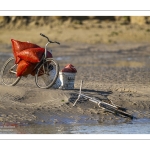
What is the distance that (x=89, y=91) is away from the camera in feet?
36.4

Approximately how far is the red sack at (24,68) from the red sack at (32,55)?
0.08 meters

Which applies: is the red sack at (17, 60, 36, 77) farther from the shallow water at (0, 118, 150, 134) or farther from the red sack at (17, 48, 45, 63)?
the shallow water at (0, 118, 150, 134)

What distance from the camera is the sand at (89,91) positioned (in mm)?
9953

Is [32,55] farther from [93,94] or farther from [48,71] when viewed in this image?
[93,94]

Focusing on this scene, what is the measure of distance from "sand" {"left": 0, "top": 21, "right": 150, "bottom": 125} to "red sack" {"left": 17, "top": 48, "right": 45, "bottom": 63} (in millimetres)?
554

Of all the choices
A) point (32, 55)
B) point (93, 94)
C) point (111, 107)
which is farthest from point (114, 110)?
point (32, 55)

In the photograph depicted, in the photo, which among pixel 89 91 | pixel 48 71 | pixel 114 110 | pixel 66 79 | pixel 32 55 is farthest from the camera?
pixel 89 91

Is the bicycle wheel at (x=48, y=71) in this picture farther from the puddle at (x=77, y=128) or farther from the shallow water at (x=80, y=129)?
the shallow water at (x=80, y=129)

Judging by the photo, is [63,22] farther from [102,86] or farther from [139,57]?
[102,86]

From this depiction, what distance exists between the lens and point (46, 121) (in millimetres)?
9695

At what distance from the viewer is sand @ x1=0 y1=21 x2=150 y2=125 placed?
32.7 ft

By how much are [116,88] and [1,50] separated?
1141 cm

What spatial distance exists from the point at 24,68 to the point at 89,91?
135 centimetres

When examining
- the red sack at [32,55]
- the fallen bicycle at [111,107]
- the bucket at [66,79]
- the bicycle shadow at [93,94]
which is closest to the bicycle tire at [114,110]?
the fallen bicycle at [111,107]
